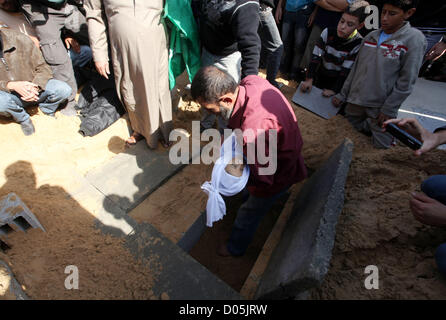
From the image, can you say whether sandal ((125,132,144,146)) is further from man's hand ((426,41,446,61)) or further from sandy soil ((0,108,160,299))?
man's hand ((426,41,446,61))

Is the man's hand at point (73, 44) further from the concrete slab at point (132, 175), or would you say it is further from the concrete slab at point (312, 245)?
the concrete slab at point (312, 245)

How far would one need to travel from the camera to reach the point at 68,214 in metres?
2.12

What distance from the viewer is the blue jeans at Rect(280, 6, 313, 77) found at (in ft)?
12.8

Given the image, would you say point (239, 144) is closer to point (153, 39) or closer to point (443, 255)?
point (443, 255)

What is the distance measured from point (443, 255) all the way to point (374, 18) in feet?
11.3

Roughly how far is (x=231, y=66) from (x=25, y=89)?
2558 mm

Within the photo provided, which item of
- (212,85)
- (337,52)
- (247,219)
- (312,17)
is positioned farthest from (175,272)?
(312,17)

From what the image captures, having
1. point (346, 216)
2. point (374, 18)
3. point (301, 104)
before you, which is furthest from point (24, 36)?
point (374, 18)

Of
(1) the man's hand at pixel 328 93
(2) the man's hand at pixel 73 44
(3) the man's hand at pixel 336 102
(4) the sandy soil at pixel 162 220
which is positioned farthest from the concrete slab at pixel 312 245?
(2) the man's hand at pixel 73 44

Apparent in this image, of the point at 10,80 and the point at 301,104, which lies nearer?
the point at 10,80

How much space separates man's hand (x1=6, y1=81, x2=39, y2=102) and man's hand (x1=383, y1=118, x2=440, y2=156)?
3880mm

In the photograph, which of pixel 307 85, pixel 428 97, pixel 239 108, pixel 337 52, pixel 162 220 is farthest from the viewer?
pixel 428 97

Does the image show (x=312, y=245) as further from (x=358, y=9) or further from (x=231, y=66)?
(x=358, y=9)

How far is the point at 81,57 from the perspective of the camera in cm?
340
